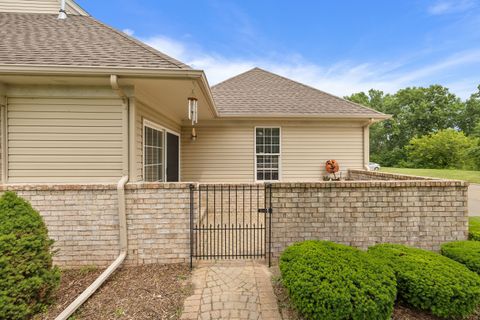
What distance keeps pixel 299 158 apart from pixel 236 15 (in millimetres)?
8037

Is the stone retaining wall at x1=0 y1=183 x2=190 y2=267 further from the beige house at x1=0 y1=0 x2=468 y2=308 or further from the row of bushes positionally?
the row of bushes

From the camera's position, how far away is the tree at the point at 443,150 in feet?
87.4

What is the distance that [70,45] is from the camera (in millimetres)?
4008

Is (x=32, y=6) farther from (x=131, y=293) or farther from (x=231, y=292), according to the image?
(x=231, y=292)

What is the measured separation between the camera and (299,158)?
733 cm

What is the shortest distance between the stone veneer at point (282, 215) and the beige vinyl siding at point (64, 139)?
399 mm

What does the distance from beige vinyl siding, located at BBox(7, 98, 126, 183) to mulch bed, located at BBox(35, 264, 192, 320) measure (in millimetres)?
1556

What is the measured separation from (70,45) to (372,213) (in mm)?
6081

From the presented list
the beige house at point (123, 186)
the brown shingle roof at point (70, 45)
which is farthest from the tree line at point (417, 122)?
the brown shingle roof at point (70, 45)

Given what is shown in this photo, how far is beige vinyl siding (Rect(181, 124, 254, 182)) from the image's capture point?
729 centimetres

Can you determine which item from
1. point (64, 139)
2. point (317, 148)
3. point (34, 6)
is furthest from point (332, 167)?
point (34, 6)

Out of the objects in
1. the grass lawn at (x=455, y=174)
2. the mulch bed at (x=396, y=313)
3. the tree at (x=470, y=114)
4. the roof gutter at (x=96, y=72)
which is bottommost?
the mulch bed at (x=396, y=313)

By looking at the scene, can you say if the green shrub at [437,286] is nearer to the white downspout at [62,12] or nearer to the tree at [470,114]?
the white downspout at [62,12]

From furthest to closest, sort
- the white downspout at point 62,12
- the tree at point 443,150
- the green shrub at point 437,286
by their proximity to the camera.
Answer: the tree at point 443,150 < the white downspout at point 62,12 < the green shrub at point 437,286
